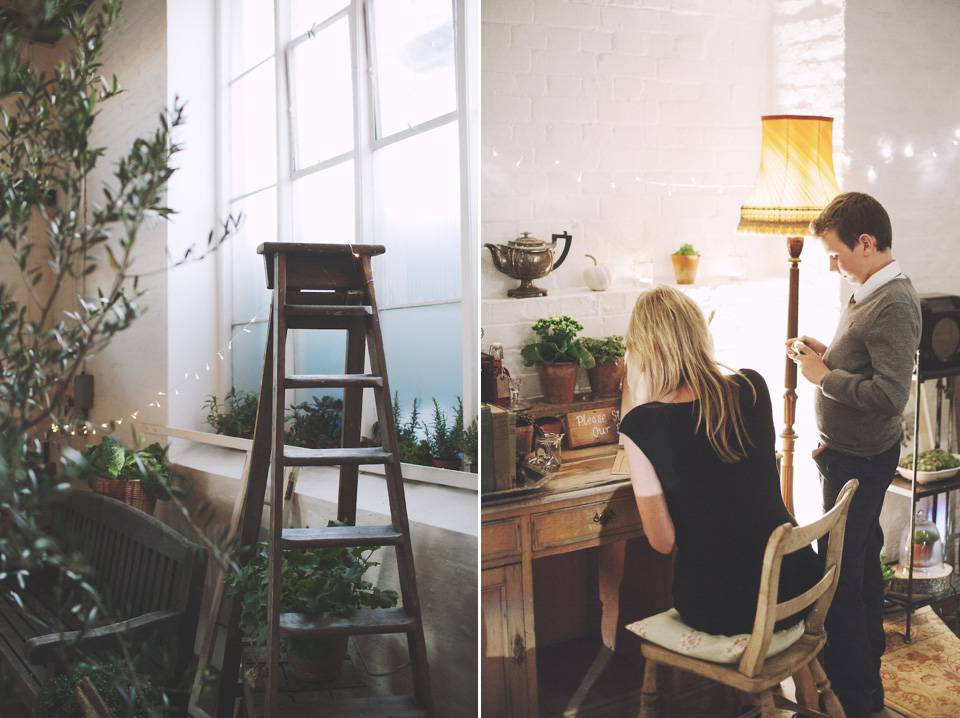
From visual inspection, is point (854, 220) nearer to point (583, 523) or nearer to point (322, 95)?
point (583, 523)

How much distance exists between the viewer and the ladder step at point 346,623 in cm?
218

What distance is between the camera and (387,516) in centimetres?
277

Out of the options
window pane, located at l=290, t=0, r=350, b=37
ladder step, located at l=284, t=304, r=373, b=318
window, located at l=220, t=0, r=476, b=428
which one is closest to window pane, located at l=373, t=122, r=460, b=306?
window, located at l=220, t=0, r=476, b=428

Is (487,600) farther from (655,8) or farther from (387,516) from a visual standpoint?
(387,516)

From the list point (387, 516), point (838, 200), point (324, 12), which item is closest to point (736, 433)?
point (838, 200)

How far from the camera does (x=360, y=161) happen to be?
3.18m

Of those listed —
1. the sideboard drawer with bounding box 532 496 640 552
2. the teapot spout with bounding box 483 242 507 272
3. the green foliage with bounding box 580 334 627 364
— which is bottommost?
the sideboard drawer with bounding box 532 496 640 552

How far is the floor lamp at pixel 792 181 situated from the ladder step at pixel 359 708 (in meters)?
1.66

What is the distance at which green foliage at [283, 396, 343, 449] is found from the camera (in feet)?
11.1

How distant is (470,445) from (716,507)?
1.41 meters

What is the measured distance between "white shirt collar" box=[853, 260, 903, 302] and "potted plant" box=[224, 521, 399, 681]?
160 centimetres

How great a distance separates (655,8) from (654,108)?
18cm

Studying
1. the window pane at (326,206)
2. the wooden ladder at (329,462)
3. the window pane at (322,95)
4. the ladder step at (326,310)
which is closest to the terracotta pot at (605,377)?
the wooden ladder at (329,462)

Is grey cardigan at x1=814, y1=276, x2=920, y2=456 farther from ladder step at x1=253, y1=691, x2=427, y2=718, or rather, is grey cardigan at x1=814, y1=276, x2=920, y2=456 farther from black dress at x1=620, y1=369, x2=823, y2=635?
ladder step at x1=253, y1=691, x2=427, y2=718
